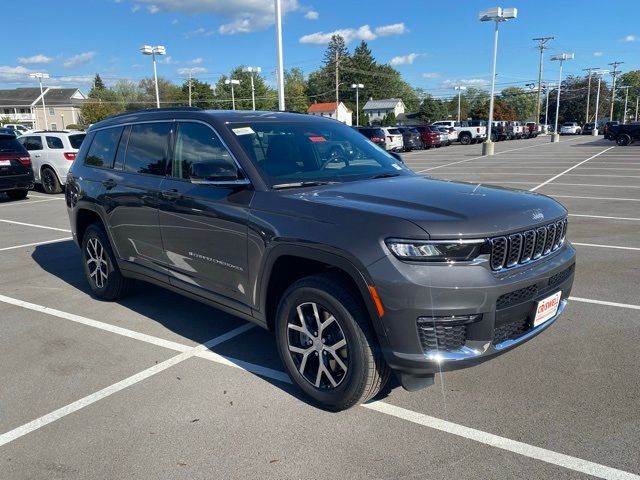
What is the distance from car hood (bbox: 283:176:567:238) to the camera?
2.89 m

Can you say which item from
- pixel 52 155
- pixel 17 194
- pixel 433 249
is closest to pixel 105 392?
Answer: pixel 433 249

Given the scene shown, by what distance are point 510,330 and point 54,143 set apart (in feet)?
49.7

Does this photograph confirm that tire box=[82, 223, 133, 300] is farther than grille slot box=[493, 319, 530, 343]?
Yes

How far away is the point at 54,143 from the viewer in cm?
1508

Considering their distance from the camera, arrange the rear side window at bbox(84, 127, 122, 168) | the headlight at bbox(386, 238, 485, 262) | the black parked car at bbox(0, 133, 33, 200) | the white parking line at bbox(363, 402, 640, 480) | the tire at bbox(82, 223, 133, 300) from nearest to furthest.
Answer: the white parking line at bbox(363, 402, 640, 480), the headlight at bbox(386, 238, 485, 262), the rear side window at bbox(84, 127, 122, 168), the tire at bbox(82, 223, 133, 300), the black parked car at bbox(0, 133, 33, 200)

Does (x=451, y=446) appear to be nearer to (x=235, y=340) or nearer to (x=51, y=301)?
(x=235, y=340)

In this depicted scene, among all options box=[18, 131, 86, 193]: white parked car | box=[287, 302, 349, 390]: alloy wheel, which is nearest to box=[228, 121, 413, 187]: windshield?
box=[287, 302, 349, 390]: alloy wheel

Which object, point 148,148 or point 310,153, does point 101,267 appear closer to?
point 148,148

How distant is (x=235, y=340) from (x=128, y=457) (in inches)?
64.7

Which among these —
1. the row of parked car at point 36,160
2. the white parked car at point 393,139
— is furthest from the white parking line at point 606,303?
the white parked car at point 393,139

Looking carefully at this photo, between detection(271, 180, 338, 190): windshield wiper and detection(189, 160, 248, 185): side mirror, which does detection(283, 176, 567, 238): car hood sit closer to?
detection(271, 180, 338, 190): windshield wiper

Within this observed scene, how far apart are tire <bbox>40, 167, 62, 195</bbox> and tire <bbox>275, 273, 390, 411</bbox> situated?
13.9 metres

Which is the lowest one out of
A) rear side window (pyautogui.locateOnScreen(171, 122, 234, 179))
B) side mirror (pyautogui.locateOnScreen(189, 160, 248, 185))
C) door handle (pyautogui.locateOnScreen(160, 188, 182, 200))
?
door handle (pyautogui.locateOnScreen(160, 188, 182, 200))

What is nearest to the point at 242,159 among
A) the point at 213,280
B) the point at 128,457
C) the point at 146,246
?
the point at 213,280
